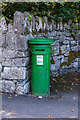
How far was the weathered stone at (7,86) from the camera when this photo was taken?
5.44m

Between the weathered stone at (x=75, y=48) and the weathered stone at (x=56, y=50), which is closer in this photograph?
the weathered stone at (x=56, y=50)

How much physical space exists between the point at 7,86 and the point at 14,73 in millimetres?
421

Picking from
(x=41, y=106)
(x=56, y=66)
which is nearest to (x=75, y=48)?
(x=56, y=66)

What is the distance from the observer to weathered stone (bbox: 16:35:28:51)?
523 cm

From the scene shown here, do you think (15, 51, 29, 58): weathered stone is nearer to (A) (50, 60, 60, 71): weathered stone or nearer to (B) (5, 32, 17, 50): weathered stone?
(B) (5, 32, 17, 50): weathered stone

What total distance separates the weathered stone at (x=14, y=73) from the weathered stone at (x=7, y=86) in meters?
0.14

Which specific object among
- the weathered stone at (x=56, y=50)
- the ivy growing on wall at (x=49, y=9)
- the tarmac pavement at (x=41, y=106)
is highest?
the ivy growing on wall at (x=49, y=9)

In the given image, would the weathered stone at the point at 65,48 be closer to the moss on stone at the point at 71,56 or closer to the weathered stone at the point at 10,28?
the moss on stone at the point at 71,56

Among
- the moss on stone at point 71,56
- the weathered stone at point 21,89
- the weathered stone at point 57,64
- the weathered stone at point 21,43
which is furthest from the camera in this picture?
Result: the moss on stone at point 71,56

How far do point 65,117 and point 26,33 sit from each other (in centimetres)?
251

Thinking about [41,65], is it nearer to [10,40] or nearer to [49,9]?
[10,40]

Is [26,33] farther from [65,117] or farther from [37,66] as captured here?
[65,117]

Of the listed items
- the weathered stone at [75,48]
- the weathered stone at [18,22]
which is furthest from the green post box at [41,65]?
the weathered stone at [75,48]

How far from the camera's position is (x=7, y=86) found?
548cm
